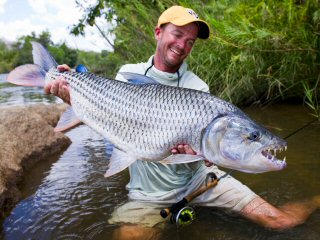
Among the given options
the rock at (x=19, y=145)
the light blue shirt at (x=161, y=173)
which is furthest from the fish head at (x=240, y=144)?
the rock at (x=19, y=145)

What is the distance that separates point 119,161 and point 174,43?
1089 millimetres

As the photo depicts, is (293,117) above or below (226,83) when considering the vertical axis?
below

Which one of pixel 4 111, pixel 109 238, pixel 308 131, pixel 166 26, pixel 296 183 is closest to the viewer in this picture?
pixel 109 238

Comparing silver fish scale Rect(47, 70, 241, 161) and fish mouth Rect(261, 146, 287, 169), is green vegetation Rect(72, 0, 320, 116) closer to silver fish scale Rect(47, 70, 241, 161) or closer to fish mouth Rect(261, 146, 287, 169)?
silver fish scale Rect(47, 70, 241, 161)

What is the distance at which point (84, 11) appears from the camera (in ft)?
34.8

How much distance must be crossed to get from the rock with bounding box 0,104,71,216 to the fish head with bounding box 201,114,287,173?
2142 millimetres

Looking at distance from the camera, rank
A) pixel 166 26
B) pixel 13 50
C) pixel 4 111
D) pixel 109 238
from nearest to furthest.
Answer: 1. pixel 109 238
2. pixel 166 26
3. pixel 4 111
4. pixel 13 50

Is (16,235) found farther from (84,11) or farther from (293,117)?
(84,11)

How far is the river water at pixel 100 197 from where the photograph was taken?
299 centimetres

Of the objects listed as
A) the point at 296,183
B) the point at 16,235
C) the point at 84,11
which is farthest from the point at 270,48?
the point at 84,11

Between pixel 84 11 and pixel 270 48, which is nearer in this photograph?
pixel 270 48

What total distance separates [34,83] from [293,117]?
4662 mm

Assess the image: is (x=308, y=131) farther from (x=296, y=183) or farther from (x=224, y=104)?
(x=224, y=104)

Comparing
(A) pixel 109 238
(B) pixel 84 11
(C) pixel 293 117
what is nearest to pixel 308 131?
(C) pixel 293 117
